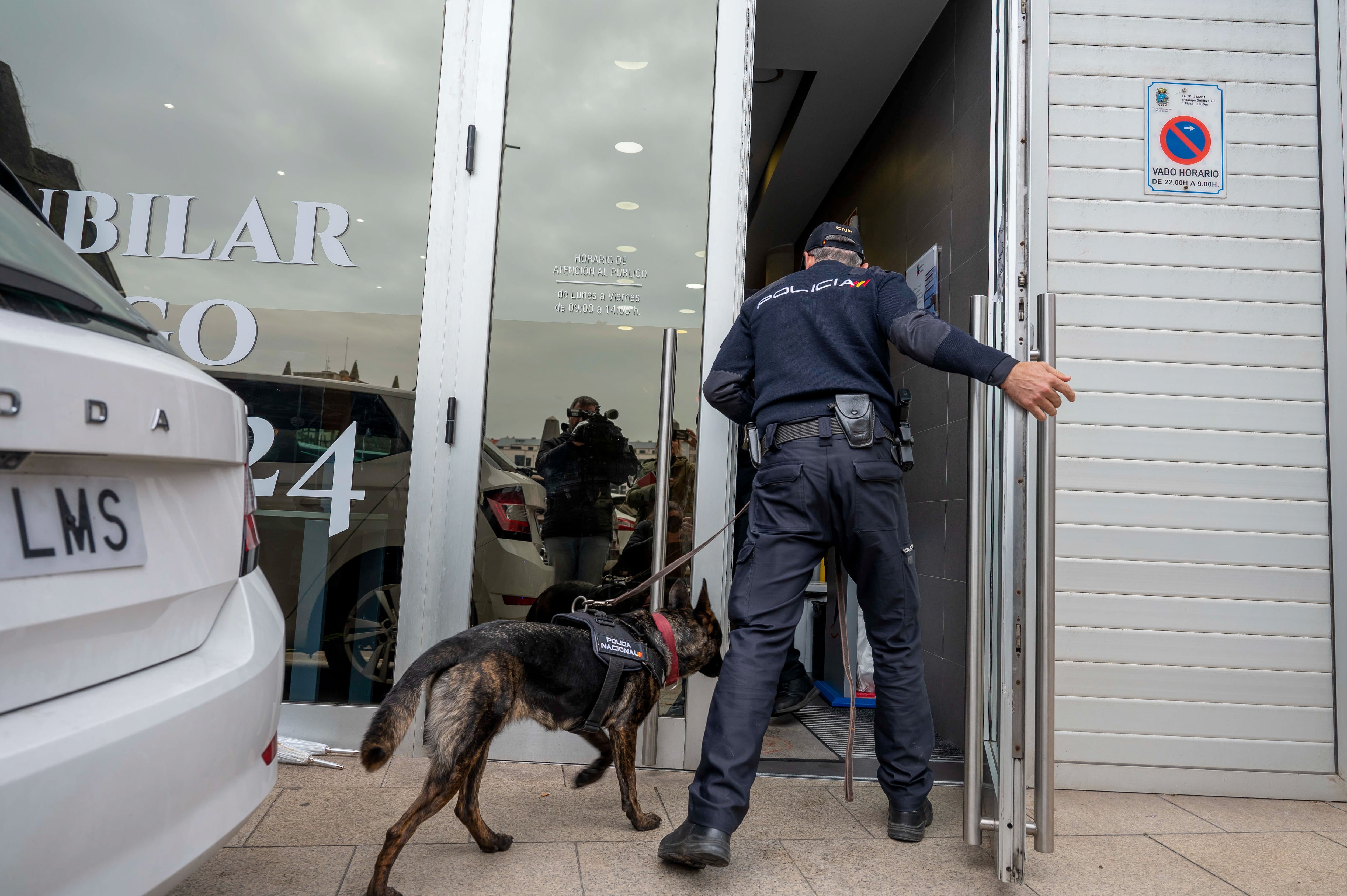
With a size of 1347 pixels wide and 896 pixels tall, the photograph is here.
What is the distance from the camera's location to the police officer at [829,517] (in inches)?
83.4

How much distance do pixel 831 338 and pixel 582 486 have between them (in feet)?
3.96

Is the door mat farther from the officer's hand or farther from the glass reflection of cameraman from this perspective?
the officer's hand

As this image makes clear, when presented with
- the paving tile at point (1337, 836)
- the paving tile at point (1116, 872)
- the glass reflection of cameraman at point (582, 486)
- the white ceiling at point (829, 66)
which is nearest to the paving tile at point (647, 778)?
the glass reflection of cameraman at point (582, 486)

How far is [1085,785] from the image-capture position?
9.63 ft

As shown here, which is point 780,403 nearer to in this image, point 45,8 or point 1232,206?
point 1232,206

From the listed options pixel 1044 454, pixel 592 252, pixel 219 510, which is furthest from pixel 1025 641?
pixel 592 252

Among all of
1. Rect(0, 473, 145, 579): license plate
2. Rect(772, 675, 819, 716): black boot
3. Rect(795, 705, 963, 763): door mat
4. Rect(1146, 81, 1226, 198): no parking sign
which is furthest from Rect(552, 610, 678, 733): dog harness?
Rect(1146, 81, 1226, 198): no parking sign

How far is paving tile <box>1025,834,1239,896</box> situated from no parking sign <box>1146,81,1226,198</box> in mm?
2387

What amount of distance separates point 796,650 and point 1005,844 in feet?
6.83

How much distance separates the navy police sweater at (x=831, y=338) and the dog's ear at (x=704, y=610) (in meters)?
0.62

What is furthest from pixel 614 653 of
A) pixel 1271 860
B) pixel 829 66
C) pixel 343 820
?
pixel 829 66

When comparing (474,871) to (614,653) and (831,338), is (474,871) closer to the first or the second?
(614,653)

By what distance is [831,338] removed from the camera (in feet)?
7.67

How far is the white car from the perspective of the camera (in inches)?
34.4
